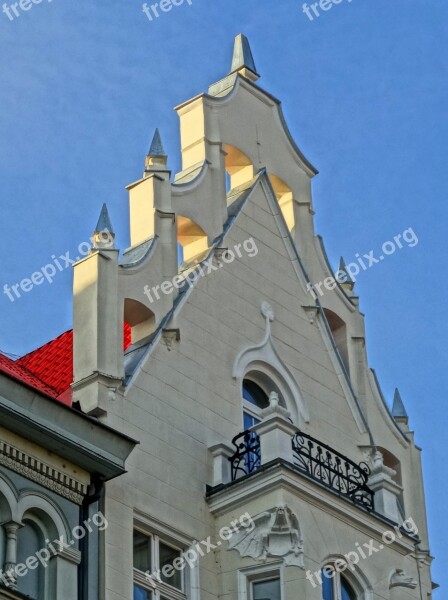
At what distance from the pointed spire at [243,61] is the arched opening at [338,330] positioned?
4.15m

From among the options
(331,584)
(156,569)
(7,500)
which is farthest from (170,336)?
(7,500)

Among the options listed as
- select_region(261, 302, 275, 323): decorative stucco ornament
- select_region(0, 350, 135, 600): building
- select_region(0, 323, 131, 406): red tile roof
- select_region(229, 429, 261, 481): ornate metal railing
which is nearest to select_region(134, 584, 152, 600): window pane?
select_region(0, 350, 135, 600): building

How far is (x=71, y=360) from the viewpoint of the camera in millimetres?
29719

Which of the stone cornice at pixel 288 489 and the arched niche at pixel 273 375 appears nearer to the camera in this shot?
the stone cornice at pixel 288 489

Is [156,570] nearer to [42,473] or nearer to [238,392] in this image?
[42,473]

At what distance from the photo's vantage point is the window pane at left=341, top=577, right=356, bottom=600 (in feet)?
89.6

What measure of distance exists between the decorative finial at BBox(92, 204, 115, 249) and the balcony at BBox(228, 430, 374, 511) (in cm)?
319

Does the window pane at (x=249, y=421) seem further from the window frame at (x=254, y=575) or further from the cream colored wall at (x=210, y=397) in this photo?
the window frame at (x=254, y=575)

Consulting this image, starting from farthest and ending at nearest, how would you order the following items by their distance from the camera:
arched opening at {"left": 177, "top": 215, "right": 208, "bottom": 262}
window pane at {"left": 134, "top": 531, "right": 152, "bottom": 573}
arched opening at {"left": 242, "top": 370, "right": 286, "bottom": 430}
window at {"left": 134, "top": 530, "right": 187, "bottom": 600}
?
arched opening at {"left": 177, "top": 215, "right": 208, "bottom": 262} < arched opening at {"left": 242, "top": 370, "right": 286, "bottom": 430} < window pane at {"left": 134, "top": 531, "right": 152, "bottom": 573} < window at {"left": 134, "top": 530, "right": 187, "bottom": 600}

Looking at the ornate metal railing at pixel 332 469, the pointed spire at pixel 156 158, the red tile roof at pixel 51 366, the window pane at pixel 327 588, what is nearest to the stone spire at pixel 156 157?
the pointed spire at pixel 156 158

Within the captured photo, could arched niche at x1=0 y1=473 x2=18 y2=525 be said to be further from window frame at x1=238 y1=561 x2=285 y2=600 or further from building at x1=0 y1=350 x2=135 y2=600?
window frame at x1=238 y1=561 x2=285 y2=600

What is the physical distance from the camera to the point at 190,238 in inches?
1184

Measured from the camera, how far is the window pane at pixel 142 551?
85.4 ft

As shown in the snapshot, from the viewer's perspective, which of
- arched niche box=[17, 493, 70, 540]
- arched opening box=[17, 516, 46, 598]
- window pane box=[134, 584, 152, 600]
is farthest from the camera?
window pane box=[134, 584, 152, 600]
